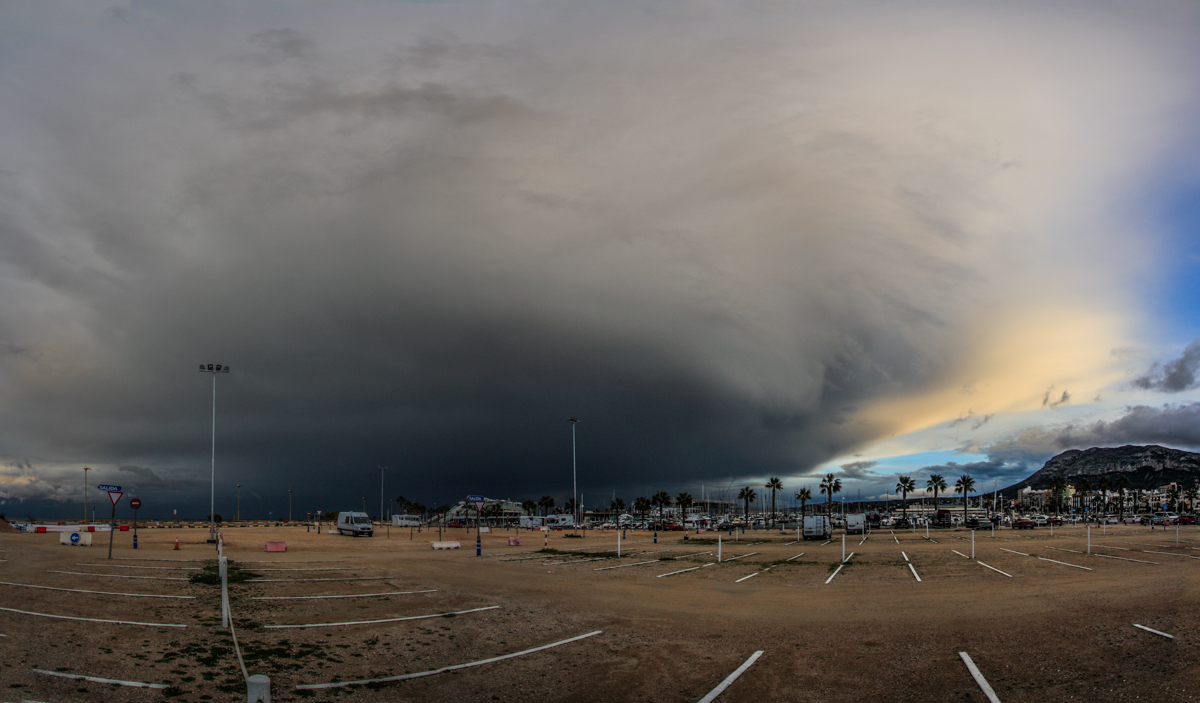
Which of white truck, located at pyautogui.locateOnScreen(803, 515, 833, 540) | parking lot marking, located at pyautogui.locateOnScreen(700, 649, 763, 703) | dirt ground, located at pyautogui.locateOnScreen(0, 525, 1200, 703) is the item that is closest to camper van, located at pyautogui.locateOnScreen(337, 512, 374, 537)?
white truck, located at pyautogui.locateOnScreen(803, 515, 833, 540)

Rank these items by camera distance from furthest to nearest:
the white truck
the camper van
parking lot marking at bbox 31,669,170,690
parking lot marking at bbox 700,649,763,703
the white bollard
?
the camper van → the white truck → parking lot marking at bbox 700,649,763,703 → parking lot marking at bbox 31,669,170,690 → the white bollard

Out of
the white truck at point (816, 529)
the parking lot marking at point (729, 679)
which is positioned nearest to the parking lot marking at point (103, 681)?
the parking lot marking at point (729, 679)

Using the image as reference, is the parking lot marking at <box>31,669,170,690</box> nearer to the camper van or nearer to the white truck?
the white truck

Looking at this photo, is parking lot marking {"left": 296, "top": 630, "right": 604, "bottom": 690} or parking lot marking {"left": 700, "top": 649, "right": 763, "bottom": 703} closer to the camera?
parking lot marking {"left": 700, "top": 649, "right": 763, "bottom": 703}

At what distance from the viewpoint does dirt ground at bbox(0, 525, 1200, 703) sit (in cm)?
1148

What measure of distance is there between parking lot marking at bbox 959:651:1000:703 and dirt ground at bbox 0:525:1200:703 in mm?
148

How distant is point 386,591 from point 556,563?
594 inches

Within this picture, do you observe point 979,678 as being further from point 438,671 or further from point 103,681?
point 103,681

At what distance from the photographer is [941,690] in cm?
1157

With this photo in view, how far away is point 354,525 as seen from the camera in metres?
75.6

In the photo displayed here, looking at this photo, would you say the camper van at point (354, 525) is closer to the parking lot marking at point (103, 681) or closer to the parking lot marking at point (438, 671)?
the parking lot marking at point (438, 671)

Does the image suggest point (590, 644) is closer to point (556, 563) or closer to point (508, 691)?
point (508, 691)

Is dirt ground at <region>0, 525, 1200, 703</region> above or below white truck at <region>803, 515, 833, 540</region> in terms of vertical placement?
above

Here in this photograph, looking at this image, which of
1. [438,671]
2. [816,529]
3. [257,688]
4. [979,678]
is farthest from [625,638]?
[816,529]
